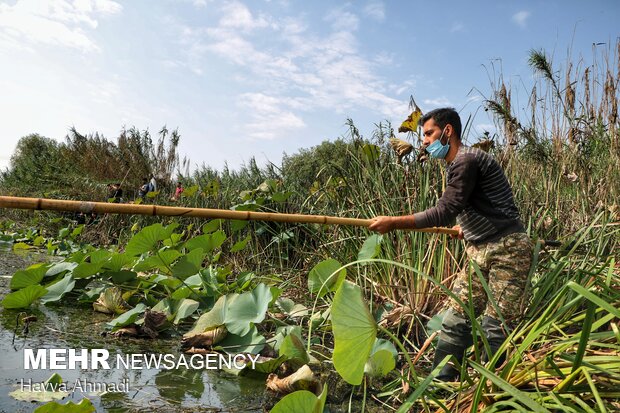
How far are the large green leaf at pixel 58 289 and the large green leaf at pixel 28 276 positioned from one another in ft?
0.27

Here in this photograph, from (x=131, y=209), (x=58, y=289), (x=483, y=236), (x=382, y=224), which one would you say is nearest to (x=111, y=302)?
(x=58, y=289)

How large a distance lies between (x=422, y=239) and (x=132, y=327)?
1641mm

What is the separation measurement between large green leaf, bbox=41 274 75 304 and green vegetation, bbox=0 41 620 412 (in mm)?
14

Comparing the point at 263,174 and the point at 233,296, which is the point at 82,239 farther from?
the point at 233,296

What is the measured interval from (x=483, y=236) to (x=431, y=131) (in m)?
0.56

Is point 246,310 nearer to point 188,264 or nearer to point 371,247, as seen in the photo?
point 188,264

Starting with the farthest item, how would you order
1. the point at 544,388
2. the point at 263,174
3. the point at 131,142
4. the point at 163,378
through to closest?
the point at 131,142 < the point at 263,174 < the point at 163,378 < the point at 544,388

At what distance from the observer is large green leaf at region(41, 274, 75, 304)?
2.81 m

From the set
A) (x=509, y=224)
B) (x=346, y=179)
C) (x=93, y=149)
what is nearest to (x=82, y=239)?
(x=93, y=149)

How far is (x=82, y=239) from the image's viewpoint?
23.6 feet

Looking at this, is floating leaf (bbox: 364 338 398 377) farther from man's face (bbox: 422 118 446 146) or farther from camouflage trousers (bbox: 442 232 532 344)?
man's face (bbox: 422 118 446 146)

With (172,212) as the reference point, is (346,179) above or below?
above

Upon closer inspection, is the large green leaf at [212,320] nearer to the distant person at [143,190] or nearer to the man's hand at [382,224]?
the man's hand at [382,224]

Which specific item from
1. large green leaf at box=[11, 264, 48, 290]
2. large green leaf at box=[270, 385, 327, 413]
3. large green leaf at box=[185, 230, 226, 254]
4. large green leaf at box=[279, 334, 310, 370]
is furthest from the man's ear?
large green leaf at box=[11, 264, 48, 290]
